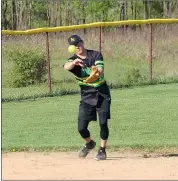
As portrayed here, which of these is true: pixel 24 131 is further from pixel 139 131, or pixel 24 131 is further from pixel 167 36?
pixel 167 36

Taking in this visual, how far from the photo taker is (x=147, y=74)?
21.9m

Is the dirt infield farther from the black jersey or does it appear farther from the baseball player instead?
the black jersey

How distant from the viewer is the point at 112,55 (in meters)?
24.1

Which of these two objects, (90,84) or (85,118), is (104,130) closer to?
(85,118)

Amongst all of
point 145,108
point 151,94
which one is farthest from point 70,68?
point 151,94

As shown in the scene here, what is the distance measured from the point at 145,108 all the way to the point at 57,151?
16.5 feet

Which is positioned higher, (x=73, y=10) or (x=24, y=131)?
(x=73, y=10)

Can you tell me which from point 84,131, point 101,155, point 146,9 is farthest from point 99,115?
point 146,9

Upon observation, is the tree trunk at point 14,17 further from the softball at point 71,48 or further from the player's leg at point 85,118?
the softball at point 71,48

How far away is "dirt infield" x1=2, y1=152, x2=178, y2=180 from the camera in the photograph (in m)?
7.67

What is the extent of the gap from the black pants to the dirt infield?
1.27ft

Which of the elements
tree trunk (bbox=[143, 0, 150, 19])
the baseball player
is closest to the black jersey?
the baseball player

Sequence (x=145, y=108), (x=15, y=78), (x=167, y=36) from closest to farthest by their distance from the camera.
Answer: (x=145, y=108) < (x=15, y=78) < (x=167, y=36)

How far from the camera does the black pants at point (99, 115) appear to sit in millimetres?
8945
